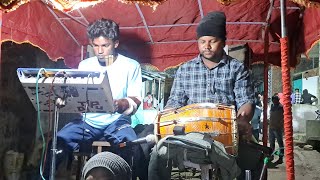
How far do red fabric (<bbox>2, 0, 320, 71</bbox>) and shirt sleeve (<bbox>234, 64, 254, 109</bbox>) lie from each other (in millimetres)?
1276

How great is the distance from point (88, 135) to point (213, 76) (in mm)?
1625

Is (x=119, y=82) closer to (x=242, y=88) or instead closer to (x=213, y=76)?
(x=213, y=76)

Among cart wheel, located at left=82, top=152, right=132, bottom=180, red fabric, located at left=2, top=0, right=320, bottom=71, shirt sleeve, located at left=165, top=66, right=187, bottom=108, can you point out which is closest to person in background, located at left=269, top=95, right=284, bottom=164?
red fabric, located at left=2, top=0, right=320, bottom=71

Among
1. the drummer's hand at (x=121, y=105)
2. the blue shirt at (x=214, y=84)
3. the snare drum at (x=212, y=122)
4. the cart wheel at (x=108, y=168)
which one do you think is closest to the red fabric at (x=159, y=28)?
the blue shirt at (x=214, y=84)

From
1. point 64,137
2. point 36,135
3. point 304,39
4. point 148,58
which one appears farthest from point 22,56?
point 304,39

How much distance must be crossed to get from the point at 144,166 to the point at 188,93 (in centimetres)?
100

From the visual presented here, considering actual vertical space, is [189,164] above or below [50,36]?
below

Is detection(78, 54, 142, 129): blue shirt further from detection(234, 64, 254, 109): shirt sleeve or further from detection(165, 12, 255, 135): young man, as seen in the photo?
detection(234, 64, 254, 109): shirt sleeve

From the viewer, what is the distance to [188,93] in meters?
4.21

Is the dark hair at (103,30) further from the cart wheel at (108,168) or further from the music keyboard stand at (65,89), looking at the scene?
the cart wheel at (108,168)

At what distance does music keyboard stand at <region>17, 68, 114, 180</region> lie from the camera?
10.7ft

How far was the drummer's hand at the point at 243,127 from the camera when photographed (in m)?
3.20

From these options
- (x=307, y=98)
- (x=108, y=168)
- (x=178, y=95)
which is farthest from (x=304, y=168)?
(x=307, y=98)

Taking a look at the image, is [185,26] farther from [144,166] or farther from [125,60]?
[144,166]
